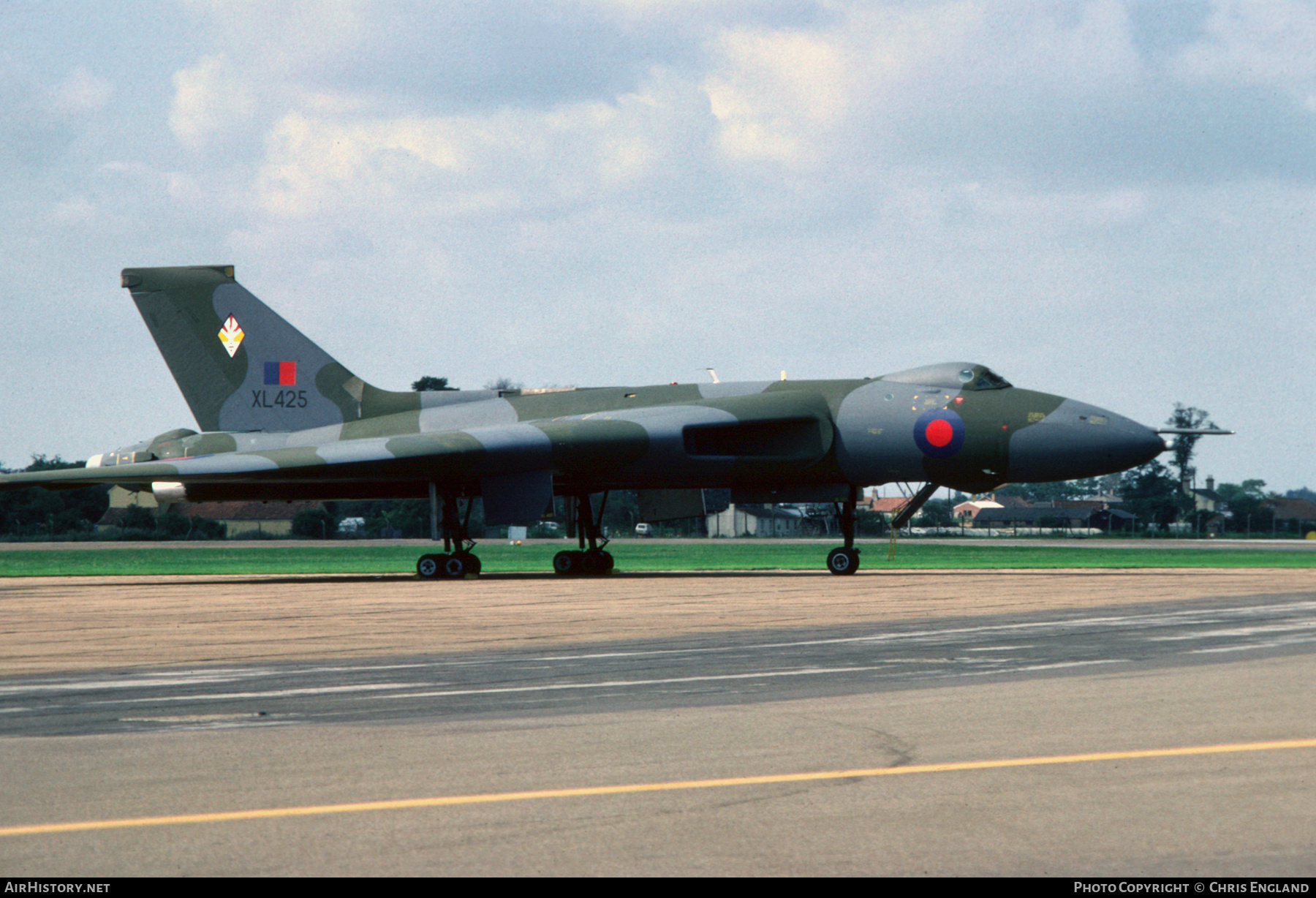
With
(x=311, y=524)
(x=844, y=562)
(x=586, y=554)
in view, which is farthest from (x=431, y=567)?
(x=311, y=524)

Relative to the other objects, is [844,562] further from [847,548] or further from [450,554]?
[450,554]

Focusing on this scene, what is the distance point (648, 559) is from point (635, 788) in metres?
34.9

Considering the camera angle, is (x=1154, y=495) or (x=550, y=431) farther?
(x=1154, y=495)

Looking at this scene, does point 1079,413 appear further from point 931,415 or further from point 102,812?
point 102,812

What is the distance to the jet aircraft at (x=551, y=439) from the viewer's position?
25.2 m

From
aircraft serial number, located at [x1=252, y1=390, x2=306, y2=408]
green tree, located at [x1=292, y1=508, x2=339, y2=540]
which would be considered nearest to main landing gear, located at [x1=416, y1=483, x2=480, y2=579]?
aircraft serial number, located at [x1=252, y1=390, x2=306, y2=408]

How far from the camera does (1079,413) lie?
82.8 feet

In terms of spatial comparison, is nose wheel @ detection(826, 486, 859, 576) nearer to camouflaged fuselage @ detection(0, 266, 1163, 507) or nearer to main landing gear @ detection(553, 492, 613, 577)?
camouflaged fuselage @ detection(0, 266, 1163, 507)

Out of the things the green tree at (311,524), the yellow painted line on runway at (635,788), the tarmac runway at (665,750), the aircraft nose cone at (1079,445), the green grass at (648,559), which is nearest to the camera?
the tarmac runway at (665,750)

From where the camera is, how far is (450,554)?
2672 centimetres

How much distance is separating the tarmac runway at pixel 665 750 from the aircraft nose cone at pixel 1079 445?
10989 millimetres

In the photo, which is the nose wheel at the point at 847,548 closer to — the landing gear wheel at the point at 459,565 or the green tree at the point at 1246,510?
the landing gear wheel at the point at 459,565

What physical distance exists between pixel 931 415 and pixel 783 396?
2905mm

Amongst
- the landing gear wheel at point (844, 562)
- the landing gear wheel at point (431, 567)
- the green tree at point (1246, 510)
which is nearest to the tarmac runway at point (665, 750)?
the landing gear wheel at point (844, 562)
